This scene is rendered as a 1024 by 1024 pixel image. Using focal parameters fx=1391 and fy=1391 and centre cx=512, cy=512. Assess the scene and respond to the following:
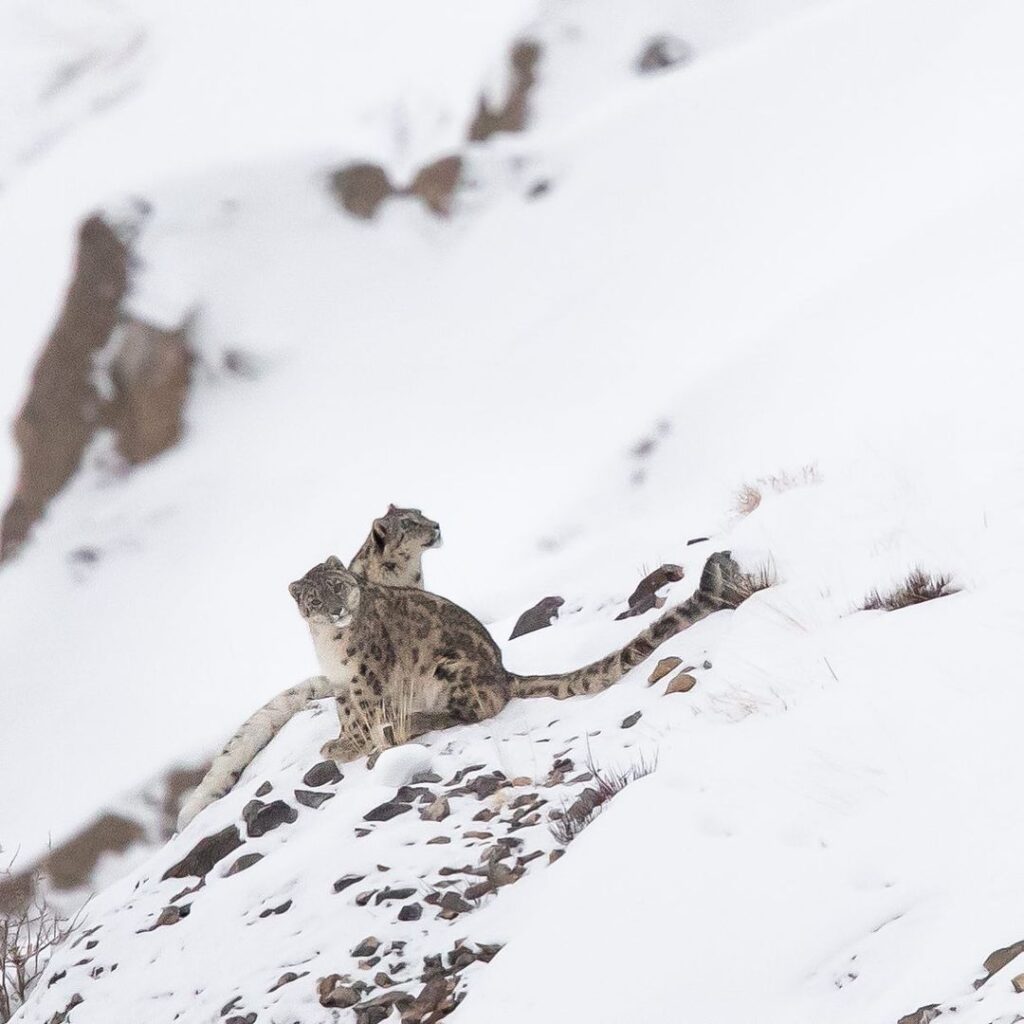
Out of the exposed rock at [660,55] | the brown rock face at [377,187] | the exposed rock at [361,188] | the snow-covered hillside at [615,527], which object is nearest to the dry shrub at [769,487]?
the snow-covered hillside at [615,527]

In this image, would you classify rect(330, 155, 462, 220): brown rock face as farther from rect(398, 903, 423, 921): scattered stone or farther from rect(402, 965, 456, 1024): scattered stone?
rect(402, 965, 456, 1024): scattered stone

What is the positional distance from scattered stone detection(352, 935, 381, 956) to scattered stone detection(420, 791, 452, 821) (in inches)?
34.2

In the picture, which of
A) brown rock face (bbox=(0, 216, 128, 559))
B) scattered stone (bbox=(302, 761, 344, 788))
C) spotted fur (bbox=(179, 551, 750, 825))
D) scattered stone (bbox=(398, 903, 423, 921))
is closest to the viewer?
scattered stone (bbox=(398, 903, 423, 921))

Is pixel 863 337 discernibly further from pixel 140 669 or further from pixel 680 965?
pixel 680 965

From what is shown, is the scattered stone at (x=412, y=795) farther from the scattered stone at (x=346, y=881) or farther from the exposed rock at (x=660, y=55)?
the exposed rock at (x=660, y=55)

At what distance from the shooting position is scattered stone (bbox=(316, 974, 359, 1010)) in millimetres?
4387

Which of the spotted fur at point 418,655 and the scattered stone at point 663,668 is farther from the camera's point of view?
the spotted fur at point 418,655

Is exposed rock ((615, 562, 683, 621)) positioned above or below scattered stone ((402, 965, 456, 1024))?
above

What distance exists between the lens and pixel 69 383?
970 inches

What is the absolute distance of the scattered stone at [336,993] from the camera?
4387mm

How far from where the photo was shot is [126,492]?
23.2 m

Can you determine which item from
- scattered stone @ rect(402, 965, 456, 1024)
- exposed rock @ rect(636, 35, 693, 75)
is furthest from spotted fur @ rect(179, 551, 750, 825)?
exposed rock @ rect(636, 35, 693, 75)

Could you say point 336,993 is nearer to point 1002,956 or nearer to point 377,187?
point 1002,956

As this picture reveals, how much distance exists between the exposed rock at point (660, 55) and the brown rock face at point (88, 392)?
33.0ft
